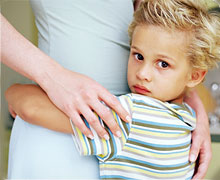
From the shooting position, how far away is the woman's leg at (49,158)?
0.95 m

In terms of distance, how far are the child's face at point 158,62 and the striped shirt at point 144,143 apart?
0.06 meters

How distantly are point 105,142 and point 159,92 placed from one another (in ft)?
0.88

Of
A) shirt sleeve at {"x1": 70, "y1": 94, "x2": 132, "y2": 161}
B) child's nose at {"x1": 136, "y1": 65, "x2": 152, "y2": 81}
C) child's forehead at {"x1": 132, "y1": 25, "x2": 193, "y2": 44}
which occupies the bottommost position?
shirt sleeve at {"x1": 70, "y1": 94, "x2": 132, "y2": 161}

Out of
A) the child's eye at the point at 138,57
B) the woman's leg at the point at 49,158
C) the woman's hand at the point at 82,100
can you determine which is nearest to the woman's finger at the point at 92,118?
the woman's hand at the point at 82,100

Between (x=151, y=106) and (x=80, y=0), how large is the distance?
1.57 ft

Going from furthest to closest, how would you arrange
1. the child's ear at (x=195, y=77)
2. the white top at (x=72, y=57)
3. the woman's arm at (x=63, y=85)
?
the child's ear at (x=195, y=77)
the white top at (x=72, y=57)
the woman's arm at (x=63, y=85)

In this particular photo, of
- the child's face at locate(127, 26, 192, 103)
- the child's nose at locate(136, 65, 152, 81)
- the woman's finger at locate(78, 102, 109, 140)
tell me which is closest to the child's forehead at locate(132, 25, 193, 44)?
the child's face at locate(127, 26, 192, 103)

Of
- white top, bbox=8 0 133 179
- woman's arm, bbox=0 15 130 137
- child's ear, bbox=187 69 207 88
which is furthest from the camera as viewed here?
child's ear, bbox=187 69 207 88

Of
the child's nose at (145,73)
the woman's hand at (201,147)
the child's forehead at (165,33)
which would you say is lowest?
the woman's hand at (201,147)

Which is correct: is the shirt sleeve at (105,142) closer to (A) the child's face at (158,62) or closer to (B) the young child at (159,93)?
(B) the young child at (159,93)

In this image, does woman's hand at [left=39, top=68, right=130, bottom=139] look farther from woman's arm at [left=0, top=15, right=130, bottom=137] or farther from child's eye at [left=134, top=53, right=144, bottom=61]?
child's eye at [left=134, top=53, right=144, bottom=61]

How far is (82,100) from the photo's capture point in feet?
2.81

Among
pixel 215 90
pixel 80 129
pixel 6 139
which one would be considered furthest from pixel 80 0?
pixel 6 139

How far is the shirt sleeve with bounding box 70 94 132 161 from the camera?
88cm
